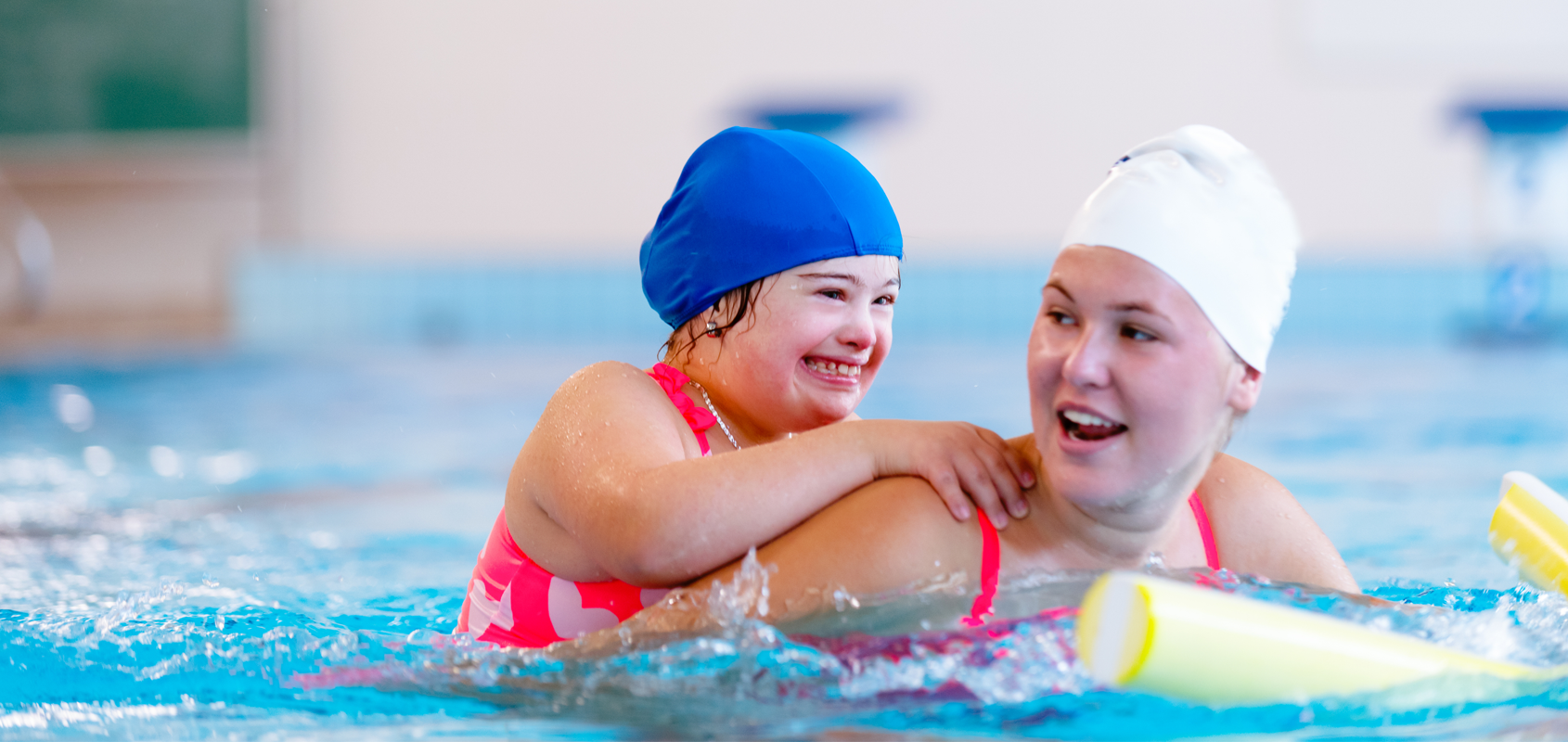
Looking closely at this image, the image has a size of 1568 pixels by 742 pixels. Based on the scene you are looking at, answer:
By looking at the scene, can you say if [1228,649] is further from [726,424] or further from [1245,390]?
[726,424]

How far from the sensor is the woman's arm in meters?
2.16

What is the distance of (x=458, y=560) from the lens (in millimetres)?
4148

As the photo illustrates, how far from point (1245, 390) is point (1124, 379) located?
0.22m

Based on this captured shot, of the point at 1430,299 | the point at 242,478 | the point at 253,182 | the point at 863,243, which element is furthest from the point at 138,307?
the point at 863,243

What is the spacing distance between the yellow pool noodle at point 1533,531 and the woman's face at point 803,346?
3.50ft

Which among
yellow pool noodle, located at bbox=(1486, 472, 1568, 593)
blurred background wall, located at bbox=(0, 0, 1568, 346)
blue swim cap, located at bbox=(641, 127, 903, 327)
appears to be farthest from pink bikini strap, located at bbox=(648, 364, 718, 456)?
blurred background wall, located at bbox=(0, 0, 1568, 346)

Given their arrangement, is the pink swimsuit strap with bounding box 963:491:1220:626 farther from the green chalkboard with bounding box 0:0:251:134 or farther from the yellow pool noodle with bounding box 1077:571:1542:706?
the green chalkboard with bounding box 0:0:251:134

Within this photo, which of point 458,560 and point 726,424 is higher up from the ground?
point 726,424

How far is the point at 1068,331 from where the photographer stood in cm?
179

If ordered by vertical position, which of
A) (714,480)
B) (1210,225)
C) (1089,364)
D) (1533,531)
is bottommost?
(1533,531)

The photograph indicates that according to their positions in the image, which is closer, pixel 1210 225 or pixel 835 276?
pixel 1210 225

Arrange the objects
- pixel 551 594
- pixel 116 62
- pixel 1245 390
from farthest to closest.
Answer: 1. pixel 116 62
2. pixel 551 594
3. pixel 1245 390

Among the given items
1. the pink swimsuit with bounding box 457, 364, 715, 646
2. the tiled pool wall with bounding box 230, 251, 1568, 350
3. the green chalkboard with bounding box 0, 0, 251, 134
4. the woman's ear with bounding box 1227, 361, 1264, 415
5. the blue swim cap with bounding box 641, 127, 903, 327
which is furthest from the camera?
the green chalkboard with bounding box 0, 0, 251, 134

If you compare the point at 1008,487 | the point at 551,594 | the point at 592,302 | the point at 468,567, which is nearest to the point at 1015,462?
the point at 1008,487
